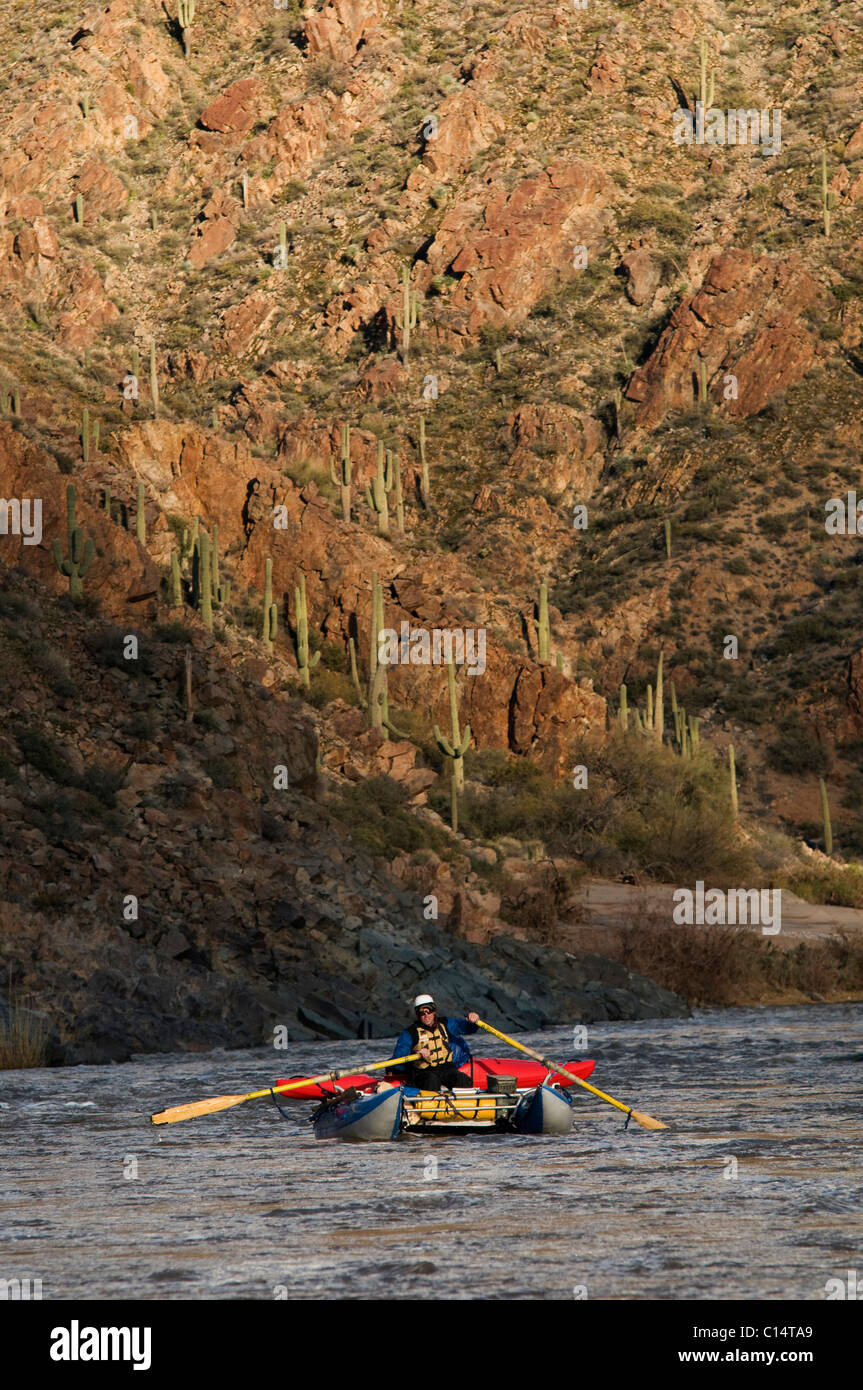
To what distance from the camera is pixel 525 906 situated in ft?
106

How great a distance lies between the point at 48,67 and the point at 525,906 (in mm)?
63875

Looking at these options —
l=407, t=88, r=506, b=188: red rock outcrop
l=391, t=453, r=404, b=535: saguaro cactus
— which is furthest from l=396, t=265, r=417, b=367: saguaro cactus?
l=391, t=453, r=404, b=535: saguaro cactus

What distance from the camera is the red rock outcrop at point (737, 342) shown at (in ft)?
207

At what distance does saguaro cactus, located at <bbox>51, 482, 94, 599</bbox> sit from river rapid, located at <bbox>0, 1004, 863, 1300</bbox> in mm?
15761

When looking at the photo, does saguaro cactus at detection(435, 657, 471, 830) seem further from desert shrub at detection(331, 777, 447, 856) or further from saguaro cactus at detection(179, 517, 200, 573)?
saguaro cactus at detection(179, 517, 200, 573)

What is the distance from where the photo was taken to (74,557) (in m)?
32.9

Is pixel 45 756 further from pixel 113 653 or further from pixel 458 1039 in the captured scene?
pixel 458 1039

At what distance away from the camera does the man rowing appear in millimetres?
13586

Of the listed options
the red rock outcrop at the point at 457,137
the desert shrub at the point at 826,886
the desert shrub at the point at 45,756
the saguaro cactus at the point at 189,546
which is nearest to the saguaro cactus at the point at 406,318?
the red rock outcrop at the point at 457,137

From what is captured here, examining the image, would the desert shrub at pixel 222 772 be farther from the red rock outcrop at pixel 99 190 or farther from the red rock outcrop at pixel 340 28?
the red rock outcrop at pixel 340 28

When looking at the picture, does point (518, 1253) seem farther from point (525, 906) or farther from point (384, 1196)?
point (525, 906)

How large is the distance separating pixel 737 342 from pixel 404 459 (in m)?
14.4

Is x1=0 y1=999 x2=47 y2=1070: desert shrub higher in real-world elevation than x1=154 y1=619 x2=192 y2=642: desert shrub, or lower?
lower

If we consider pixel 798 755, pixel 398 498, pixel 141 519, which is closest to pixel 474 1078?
pixel 141 519
